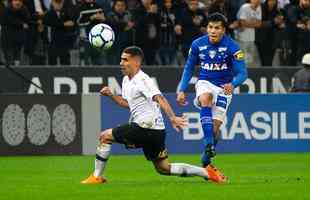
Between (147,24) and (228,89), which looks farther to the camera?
→ (147,24)

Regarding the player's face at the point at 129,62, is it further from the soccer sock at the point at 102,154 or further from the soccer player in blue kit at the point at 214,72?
the soccer player in blue kit at the point at 214,72

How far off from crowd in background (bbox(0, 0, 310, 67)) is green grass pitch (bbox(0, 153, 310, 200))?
3384 millimetres

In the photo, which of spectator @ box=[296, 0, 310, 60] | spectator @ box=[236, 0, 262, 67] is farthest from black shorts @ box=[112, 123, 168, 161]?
spectator @ box=[296, 0, 310, 60]

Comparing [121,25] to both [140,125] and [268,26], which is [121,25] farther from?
[140,125]

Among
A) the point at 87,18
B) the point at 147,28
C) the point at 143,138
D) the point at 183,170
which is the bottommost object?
the point at 183,170

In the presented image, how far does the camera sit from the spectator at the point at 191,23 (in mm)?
24906

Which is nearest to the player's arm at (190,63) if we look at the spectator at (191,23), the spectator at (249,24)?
the spectator at (191,23)

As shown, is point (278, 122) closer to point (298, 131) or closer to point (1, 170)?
point (298, 131)

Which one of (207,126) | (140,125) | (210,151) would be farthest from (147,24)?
(140,125)

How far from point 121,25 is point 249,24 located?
3.20 meters

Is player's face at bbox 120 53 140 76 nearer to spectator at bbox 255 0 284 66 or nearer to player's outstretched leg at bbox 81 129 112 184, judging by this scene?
player's outstretched leg at bbox 81 129 112 184

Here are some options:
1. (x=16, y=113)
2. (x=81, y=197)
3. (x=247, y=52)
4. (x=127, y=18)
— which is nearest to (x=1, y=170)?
(x=16, y=113)

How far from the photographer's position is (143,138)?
549 inches

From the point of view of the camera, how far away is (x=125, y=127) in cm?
1405
